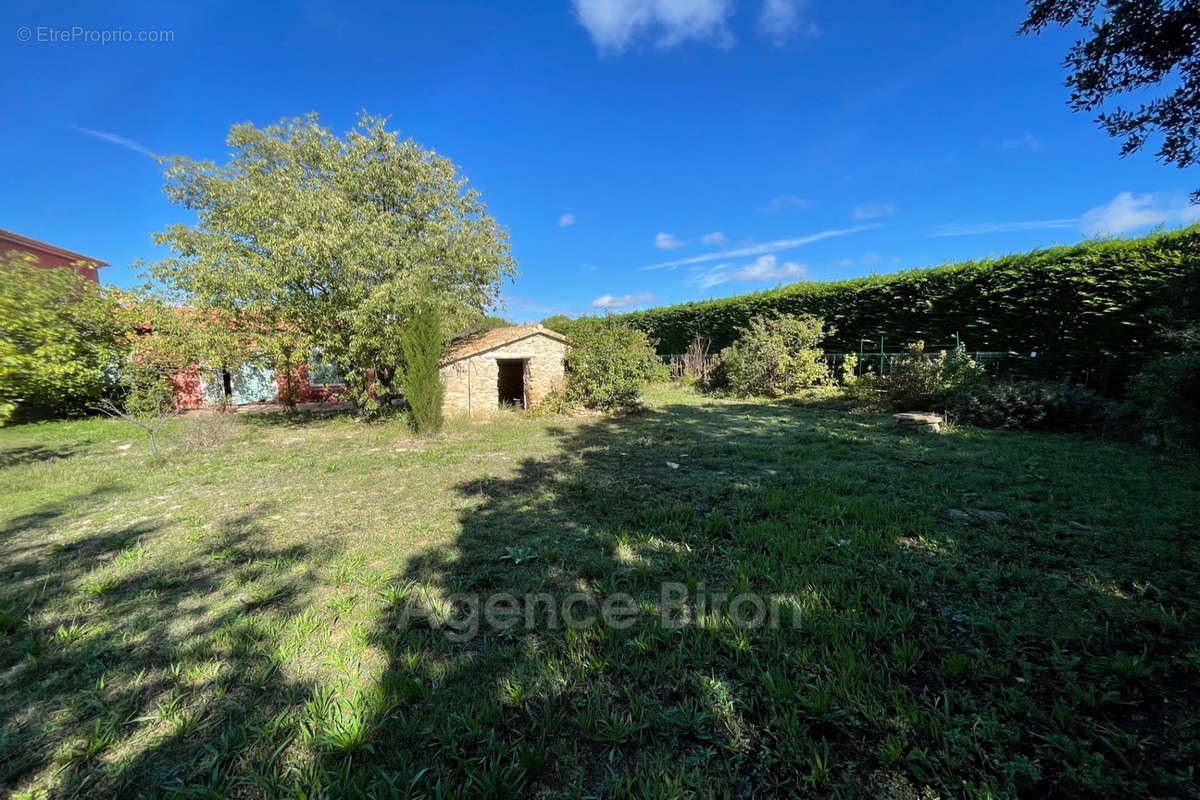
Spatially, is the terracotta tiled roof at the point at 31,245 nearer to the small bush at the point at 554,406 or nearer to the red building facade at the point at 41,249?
the red building facade at the point at 41,249

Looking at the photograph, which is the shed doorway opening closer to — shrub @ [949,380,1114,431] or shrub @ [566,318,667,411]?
shrub @ [566,318,667,411]

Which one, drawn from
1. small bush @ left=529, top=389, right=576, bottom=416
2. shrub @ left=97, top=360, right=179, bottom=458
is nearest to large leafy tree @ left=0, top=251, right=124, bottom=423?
shrub @ left=97, top=360, right=179, bottom=458

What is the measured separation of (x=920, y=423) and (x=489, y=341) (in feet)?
32.6

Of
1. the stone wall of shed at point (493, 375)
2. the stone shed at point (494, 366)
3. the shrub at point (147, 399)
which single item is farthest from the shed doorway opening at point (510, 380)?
the shrub at point (147, 399)

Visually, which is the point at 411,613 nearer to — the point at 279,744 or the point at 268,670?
the point at 268,670

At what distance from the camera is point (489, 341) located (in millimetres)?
11891

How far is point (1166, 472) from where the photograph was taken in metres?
4.81

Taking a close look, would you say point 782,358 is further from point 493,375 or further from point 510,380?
point 510,380

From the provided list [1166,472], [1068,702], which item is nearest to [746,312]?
[1166,472]

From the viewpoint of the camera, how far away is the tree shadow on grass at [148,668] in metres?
1.72

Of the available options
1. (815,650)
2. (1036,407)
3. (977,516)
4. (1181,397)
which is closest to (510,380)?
(977,516)

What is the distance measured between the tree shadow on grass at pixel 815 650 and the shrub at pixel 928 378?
4.75 meters

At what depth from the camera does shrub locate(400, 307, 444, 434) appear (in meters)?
9.30

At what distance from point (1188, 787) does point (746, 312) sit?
1565 cm
